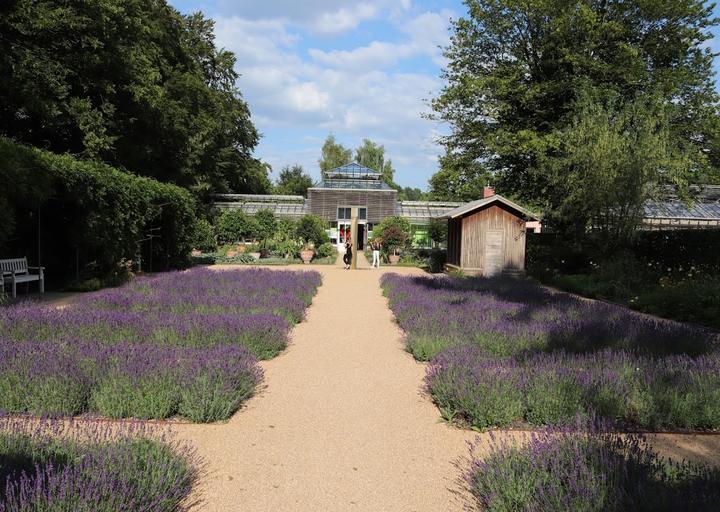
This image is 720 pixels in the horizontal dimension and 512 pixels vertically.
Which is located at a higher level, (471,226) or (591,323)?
(471,226)

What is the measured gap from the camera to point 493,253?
21906mm

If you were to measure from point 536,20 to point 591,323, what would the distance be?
22.3 m

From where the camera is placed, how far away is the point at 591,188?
17594 mm

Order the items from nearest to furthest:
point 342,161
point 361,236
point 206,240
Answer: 1. point 206,240
2. point 361,236
3. point 342,161

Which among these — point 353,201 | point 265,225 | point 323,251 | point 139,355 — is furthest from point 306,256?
point 139,355

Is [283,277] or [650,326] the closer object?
[650,326]

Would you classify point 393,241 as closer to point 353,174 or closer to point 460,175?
point 460,175

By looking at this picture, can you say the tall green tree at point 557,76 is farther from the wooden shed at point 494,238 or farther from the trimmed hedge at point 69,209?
the trimmed hedge at point 69,209

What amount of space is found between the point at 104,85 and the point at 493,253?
1858 centimetres

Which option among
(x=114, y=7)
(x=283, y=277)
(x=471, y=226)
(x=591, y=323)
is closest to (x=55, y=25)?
(x=114, y=7)

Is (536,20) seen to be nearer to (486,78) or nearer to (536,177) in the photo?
(486,78)

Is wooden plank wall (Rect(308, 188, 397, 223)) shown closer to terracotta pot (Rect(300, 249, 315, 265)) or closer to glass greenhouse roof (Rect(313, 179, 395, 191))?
glass greenhouse roof (Rect(313, 179, 395, 191))

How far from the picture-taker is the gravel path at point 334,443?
346 centimetres

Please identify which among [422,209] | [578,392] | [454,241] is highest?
[422,209]
